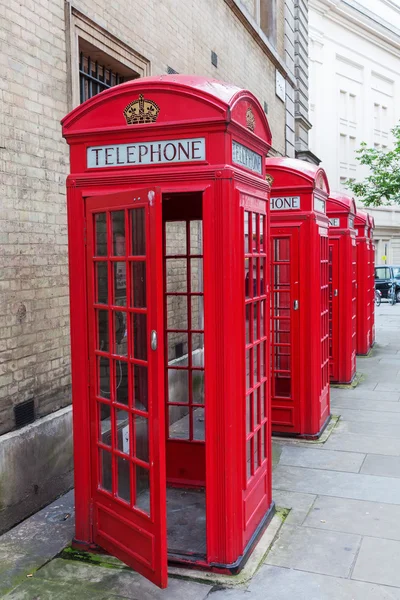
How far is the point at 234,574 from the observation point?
4.03 meters

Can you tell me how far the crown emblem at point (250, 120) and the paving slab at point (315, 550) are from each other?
2863 millimetres

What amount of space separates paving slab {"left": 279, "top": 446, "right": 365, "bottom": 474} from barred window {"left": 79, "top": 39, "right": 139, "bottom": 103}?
4.25 metres

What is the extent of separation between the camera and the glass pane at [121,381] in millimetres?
4043

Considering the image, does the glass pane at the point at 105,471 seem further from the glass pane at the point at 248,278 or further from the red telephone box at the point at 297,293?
the red telephone box at the point at 297,293

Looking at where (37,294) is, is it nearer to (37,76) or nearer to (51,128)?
(51,128)

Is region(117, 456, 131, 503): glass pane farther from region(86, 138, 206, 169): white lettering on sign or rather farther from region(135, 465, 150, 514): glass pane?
region(86, 138, 206, 169): white lettering on sign

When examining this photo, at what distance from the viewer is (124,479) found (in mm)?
4145

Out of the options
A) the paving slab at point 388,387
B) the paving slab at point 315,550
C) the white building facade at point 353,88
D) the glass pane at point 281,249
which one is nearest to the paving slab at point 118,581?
the paving slab at point 315,550

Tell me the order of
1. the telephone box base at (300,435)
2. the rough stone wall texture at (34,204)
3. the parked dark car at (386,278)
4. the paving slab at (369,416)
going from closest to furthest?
the rough stone wall texture at (34,204)
the telephone box base at (300,435)
the paving slab at (369,416)
the parked dark car at (386,278)

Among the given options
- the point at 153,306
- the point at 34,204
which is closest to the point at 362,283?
the point at 34,204

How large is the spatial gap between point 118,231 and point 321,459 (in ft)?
11.6

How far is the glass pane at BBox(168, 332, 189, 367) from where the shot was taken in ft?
19.2

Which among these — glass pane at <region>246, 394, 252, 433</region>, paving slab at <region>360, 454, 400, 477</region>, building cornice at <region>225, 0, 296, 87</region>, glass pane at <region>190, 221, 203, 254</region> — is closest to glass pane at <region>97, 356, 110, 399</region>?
glass pane at <region>246, 394, 252, 433</region>

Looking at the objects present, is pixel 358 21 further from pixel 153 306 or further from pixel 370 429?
pixel 153 306
